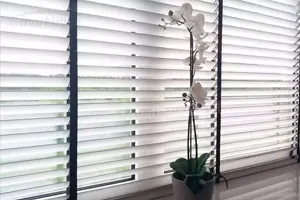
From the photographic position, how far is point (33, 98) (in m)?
1.00

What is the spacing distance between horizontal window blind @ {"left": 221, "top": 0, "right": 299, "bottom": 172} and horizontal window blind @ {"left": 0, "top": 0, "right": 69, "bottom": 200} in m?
0.89

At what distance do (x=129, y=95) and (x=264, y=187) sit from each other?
0.86 meters

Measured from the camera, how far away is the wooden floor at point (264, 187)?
1.29 meters

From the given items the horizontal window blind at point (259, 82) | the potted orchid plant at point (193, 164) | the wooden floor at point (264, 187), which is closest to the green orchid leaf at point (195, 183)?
the potted orchid plant at point (193, 164)

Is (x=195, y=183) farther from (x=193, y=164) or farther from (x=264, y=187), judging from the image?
(x=264, y=187)

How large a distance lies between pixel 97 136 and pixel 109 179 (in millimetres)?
204

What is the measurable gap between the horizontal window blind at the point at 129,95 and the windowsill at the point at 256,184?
0.06 meters

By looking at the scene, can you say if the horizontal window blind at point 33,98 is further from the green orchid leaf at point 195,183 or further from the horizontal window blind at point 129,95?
the green orchid leaf at point 195,183

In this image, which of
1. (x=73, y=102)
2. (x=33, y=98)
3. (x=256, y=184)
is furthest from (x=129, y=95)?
(x=256, y=184)

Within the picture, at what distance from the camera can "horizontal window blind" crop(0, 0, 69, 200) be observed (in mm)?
955

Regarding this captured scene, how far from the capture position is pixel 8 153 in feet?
3.15

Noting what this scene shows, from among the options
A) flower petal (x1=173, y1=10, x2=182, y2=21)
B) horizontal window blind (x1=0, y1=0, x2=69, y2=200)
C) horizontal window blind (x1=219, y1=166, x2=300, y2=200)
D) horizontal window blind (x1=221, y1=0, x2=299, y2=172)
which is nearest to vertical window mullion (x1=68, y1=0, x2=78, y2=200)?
horizontal window blind (x1=0, y1=0, x2=69, y2=200)

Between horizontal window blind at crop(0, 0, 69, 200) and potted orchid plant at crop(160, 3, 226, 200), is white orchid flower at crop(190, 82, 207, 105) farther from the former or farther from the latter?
horizontal window blind at crop(0, 0, 69, 200)

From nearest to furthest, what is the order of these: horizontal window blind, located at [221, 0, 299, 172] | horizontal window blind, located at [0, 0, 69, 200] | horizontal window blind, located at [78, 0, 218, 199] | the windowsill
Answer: horizontal window blind, located at [0, 0, 69, 200] < horizontal window blind, located at [78, 0, 218, 199] < the windowsill < horizontal window blind, located at [221, 0, 299, 172]
